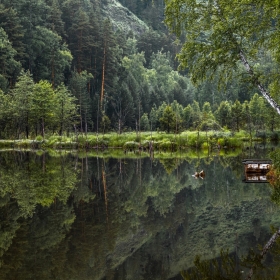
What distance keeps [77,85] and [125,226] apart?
238 ft

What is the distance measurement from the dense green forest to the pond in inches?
1692

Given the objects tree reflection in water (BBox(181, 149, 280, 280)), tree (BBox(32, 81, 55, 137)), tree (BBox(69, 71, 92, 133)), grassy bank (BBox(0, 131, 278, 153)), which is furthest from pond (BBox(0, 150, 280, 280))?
tree (BBox(69, 71, 92, 133))

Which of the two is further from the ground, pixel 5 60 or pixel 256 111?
pixel 5 60

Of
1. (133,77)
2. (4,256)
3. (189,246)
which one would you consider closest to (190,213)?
(189,246)

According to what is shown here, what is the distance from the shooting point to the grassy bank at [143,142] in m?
53.6

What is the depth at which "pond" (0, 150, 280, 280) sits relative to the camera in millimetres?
7859

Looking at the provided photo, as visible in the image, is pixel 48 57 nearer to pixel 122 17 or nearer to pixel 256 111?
pixel 256 111

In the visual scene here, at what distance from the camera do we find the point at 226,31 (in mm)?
14727

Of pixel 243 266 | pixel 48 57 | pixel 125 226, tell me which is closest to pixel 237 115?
pixel 48 57

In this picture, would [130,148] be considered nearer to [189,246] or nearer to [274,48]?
[274,48]

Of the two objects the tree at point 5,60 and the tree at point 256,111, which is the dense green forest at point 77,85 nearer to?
the tree at point 256,111

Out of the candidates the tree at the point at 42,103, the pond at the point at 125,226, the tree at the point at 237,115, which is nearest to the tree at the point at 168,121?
the tree at the point at 237,115

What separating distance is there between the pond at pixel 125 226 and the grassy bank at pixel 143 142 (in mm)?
32902

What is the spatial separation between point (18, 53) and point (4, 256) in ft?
244
